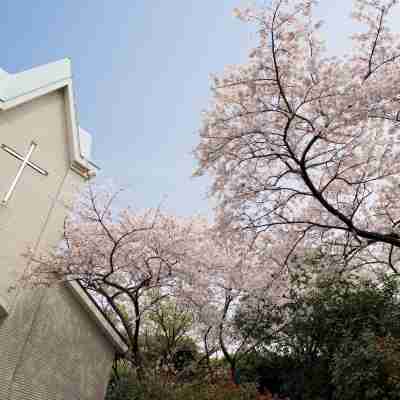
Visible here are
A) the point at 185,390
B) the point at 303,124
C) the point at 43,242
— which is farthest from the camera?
the point at 185,390

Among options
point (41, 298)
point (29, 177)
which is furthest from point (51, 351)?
point (29, 177)

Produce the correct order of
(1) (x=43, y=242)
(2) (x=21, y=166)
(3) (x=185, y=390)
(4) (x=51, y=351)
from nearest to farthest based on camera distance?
1. (2) (x=21, y=166)
2. (4) (x=51, y=351)
3. (1) (x=43, y=242)
4. (3) (x=185, y=390)

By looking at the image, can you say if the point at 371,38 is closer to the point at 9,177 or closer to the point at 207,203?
the point at 207,203

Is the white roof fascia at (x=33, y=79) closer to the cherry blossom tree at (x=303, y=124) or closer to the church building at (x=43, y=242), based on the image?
the church building at (x=43, y=242)

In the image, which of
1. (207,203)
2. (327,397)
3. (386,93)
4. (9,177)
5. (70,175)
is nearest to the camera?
(386,93)

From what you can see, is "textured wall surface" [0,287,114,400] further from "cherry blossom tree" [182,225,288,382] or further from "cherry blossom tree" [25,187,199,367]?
"cherry blossom tree" [182,225,288,382]

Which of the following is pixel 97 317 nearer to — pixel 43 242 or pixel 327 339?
pixel 43 242

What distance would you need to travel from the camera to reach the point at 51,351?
10398 millimetres

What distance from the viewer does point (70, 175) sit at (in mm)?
11750

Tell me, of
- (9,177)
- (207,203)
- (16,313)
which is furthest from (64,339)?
(207,203)

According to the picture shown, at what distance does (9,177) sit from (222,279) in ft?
26.3

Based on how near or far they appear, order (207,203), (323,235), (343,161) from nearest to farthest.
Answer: (343,161) < (207,203) < (323,235)

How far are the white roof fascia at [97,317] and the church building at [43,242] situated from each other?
3 cm

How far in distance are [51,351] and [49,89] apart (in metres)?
7.05
